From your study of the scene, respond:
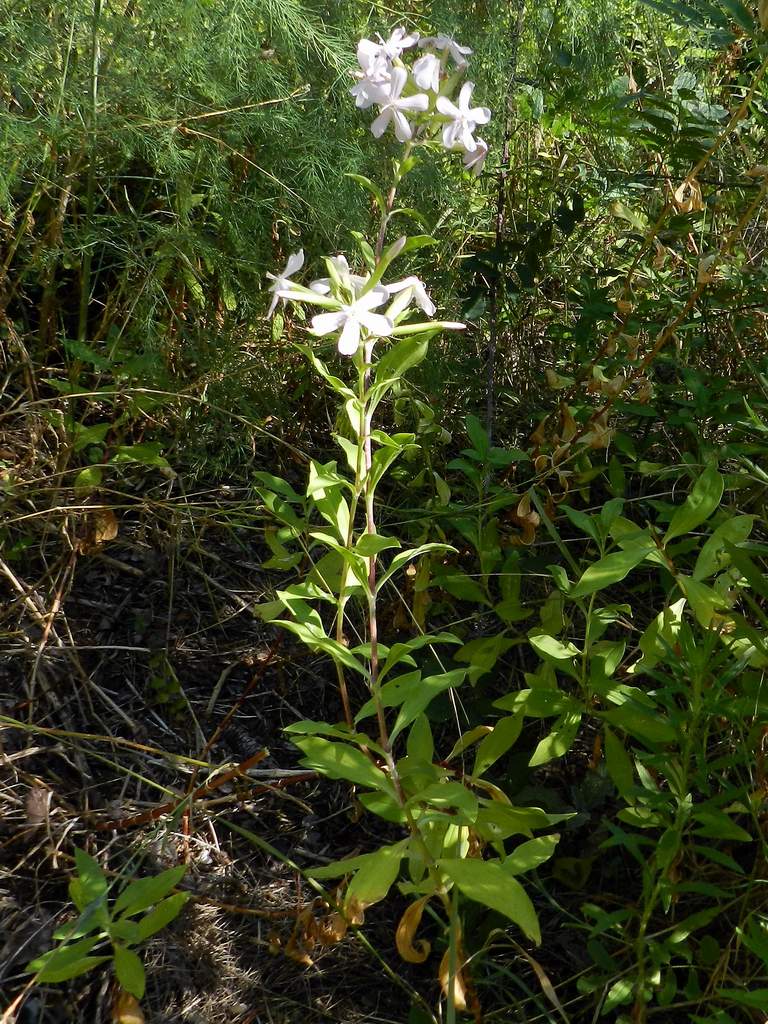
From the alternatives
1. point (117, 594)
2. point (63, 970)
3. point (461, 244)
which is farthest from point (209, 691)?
point (461, 244)

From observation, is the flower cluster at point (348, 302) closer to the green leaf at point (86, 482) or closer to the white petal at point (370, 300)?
the white petal at point (370, 300)

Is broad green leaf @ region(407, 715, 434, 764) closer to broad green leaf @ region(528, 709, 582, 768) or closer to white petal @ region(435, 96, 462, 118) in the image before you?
broad green leaf @ region(528, 709, 582, 768)

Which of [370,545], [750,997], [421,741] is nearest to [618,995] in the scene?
[750,997]

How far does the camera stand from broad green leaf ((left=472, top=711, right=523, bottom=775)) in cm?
142

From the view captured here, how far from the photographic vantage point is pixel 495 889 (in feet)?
3.93

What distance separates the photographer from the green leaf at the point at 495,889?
1165 mm

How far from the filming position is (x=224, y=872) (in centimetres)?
154

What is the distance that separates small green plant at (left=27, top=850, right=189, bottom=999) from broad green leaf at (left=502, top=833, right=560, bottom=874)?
414 mm

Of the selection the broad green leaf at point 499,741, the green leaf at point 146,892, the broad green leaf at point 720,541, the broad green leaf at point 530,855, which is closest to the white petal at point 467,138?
the broad green leaf at point 720,541

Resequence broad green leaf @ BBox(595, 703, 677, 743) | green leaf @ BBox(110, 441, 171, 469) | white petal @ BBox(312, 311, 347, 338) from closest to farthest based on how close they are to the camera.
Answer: white petal @ BBox(312, 311, 347, 338), broad green leaf @ BBox(595, 703, 677, 743), green leaf @ BBox(110, 441, 171, 469)

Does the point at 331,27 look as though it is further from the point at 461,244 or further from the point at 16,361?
the point at 16,361

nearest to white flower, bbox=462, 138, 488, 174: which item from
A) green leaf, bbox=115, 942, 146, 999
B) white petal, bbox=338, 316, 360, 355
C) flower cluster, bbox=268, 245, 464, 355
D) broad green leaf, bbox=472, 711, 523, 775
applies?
flower cluster, bbox=268, 245, 464, 355

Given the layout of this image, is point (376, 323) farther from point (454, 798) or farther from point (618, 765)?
point (618, 765)

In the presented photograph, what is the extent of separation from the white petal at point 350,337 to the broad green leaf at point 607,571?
458mm
